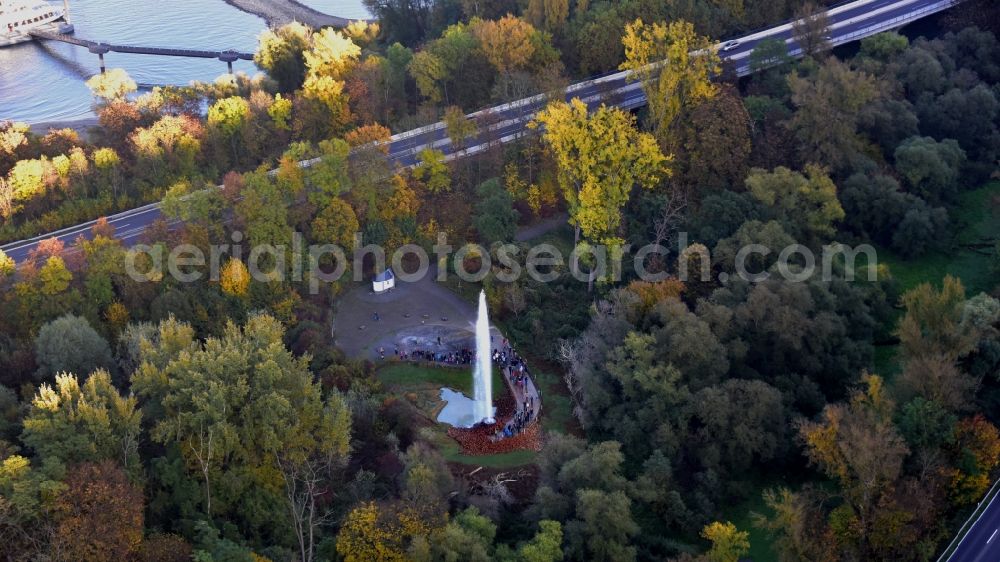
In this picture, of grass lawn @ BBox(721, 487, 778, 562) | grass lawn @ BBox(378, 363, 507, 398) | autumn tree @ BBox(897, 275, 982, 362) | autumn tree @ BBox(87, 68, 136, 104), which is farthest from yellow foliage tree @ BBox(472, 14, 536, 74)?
grass lawn @ BBox(721, 487, 778, 562)

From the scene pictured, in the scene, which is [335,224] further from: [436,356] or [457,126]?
[457,126]

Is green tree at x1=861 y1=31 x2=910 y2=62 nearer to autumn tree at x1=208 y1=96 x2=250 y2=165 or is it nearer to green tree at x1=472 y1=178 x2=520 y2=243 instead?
green tree at x1=472 y1=178 x2=520 y2=243

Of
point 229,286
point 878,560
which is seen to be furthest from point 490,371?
point 878,560

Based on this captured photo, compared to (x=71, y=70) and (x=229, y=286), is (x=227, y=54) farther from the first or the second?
(x=229, y=286)

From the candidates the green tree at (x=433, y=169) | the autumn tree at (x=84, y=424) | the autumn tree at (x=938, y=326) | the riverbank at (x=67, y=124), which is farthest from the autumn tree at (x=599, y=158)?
the riverbank at (x=67, y=124)

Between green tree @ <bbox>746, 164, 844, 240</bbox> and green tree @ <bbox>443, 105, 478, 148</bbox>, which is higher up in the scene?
green tree @ <bbox>443, 105, 478, 148</bbox>

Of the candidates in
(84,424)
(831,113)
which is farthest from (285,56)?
(84,424)

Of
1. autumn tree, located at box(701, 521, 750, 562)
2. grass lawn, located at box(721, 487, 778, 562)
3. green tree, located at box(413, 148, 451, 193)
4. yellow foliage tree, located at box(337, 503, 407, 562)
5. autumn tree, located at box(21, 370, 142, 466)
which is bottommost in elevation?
grass lawn, located at box(721, 487, 778, 562)

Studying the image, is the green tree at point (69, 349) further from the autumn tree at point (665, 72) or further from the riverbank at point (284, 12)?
the riverbank at point (284, 12)
